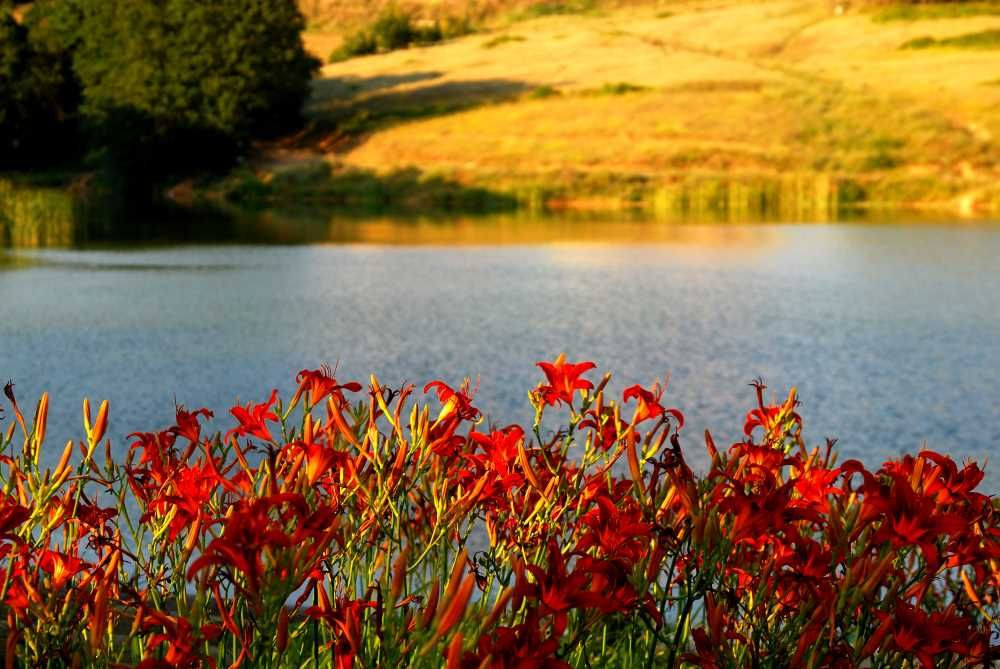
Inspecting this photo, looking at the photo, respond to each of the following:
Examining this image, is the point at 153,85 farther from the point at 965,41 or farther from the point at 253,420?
the point at 253,420

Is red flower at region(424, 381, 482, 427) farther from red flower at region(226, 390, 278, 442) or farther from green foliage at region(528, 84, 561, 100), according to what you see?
green foliage at region(528, 84, 561, 100)

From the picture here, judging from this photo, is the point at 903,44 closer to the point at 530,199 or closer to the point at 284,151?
the point at 530,199

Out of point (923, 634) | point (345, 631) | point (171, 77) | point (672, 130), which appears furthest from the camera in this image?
point (672, 130)

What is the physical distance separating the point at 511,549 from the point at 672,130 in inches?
2120

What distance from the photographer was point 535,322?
2089 cm

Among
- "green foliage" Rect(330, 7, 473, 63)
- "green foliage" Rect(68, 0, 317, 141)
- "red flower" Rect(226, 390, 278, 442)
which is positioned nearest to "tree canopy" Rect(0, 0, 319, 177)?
"green foliage" Rect(68, 0, 317, 141)

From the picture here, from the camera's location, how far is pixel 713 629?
3.13 meters

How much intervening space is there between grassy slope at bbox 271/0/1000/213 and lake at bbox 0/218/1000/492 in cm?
1612

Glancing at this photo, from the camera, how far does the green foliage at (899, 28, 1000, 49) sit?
65938mm

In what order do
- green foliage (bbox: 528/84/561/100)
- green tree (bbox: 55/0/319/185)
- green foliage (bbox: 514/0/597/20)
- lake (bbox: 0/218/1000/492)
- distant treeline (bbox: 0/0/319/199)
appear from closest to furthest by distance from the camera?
lake (bbox: 0/218/1000/492) → green tree (bbox: 55/0/319/185) → distant treeline (bbox: 0/0/319/199) → green foliage (bbox: 528/84/561/100) → green foliage (bbox: 514/0/597/20)

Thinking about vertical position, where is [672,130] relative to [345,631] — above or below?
above

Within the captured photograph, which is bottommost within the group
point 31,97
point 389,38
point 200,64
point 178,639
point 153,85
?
point 178,639

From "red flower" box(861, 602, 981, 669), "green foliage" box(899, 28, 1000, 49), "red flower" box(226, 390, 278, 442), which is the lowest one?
"red flower" box(861, 602, 981, 669)

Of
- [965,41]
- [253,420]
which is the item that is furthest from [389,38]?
[253,420]
